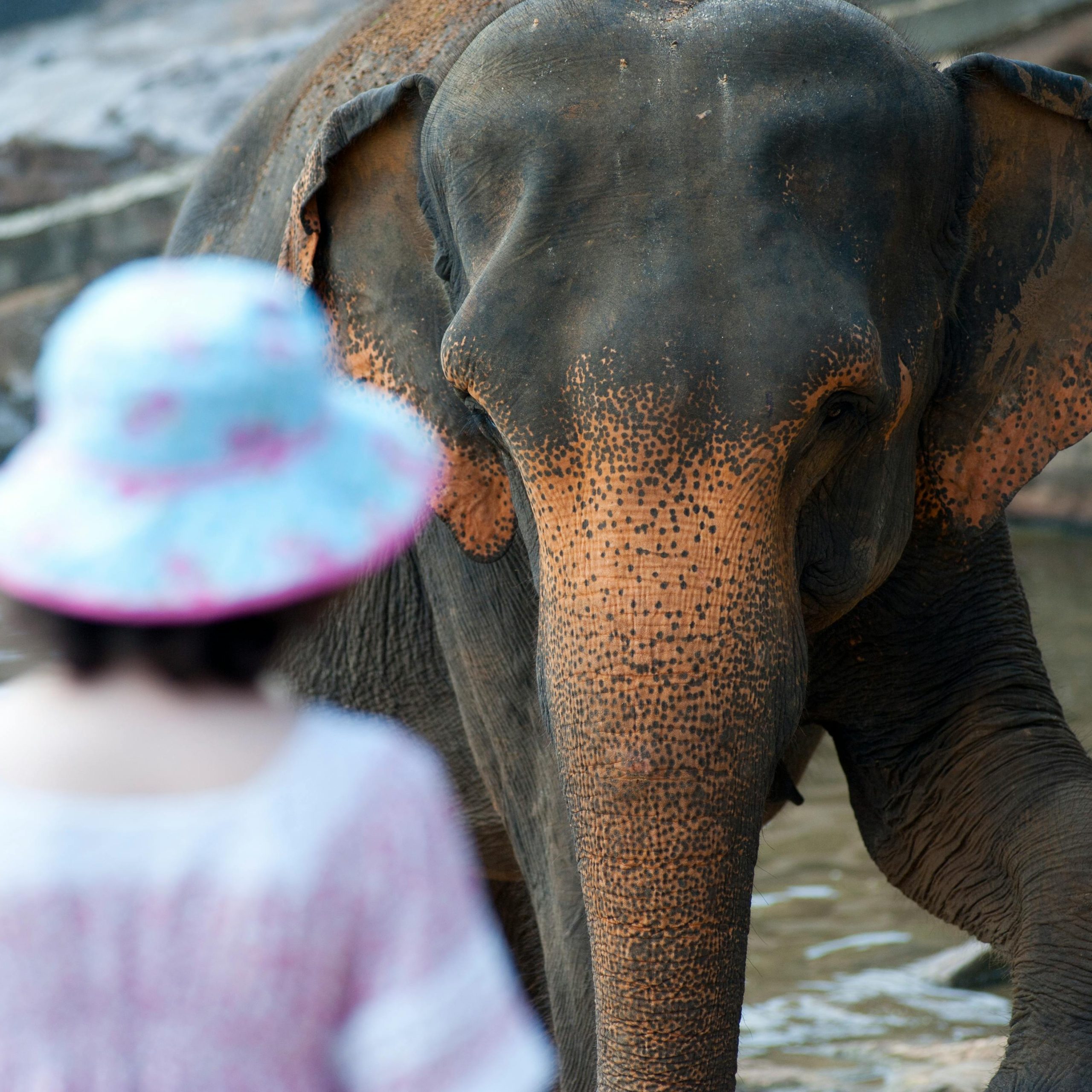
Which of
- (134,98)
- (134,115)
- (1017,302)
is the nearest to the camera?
(1017,302)

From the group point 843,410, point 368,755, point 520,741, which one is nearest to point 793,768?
point 520,741

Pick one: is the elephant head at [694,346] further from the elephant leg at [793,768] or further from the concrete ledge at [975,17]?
the concrete ledge at [975,17]

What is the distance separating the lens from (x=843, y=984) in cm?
362

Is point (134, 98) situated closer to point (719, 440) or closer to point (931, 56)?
point (931, 56)

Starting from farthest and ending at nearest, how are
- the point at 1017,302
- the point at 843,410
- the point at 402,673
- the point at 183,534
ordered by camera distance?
the point at 402,673
the point at 1017,302
the point at 843,410
the point at 183,534

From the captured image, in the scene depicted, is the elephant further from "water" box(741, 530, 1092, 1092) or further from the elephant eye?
"water" box(741, 530, 1092, 1092)

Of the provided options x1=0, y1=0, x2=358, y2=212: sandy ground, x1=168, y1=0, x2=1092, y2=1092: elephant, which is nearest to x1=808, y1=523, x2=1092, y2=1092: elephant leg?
x1=168, y1=0, x2=1092, y2=1092: elephant

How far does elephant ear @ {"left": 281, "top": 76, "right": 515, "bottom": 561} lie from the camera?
2211mm

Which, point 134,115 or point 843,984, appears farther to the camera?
point 134,115

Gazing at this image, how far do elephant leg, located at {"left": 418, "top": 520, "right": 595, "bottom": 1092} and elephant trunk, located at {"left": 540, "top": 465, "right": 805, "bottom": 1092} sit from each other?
1.97ft

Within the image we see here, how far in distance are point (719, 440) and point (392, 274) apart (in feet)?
2.20

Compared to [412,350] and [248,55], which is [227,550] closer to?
[412,350]

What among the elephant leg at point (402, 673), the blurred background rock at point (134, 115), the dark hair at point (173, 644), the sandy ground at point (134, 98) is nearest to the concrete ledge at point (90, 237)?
the blurred background rock at point (134, 115)

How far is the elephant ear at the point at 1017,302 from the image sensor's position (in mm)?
2213
